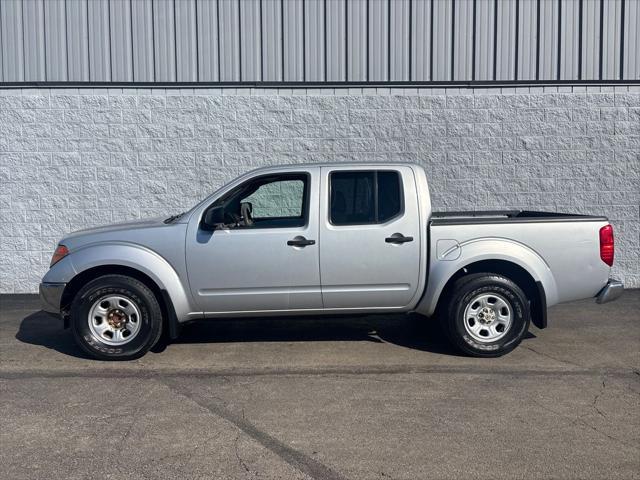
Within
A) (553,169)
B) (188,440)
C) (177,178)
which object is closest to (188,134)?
(177,178)

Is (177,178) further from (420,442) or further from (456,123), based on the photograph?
(420,442)

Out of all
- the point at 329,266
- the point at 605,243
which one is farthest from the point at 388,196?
the point at 605,243

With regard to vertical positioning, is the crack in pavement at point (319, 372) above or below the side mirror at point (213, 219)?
below

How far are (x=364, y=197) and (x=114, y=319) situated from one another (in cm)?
270

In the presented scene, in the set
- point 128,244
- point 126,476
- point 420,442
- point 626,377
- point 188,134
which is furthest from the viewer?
point 188,134

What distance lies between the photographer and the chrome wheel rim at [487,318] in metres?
7.29

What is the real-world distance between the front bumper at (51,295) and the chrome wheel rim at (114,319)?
0.39 meters

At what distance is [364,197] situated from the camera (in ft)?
24.3

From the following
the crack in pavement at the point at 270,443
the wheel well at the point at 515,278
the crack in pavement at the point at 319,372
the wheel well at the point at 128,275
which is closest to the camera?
the crack in pavement at the point at 270,443

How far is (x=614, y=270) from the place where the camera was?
11188 mm

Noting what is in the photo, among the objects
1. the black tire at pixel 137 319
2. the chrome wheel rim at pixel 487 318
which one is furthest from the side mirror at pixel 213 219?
the chrome wheel rim at pixel 487 318

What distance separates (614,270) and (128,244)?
7.39 meters

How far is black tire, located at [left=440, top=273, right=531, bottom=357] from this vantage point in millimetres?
7238

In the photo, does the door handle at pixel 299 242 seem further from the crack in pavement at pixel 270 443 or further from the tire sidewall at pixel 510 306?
the crack in pavement at pixel 270 443
